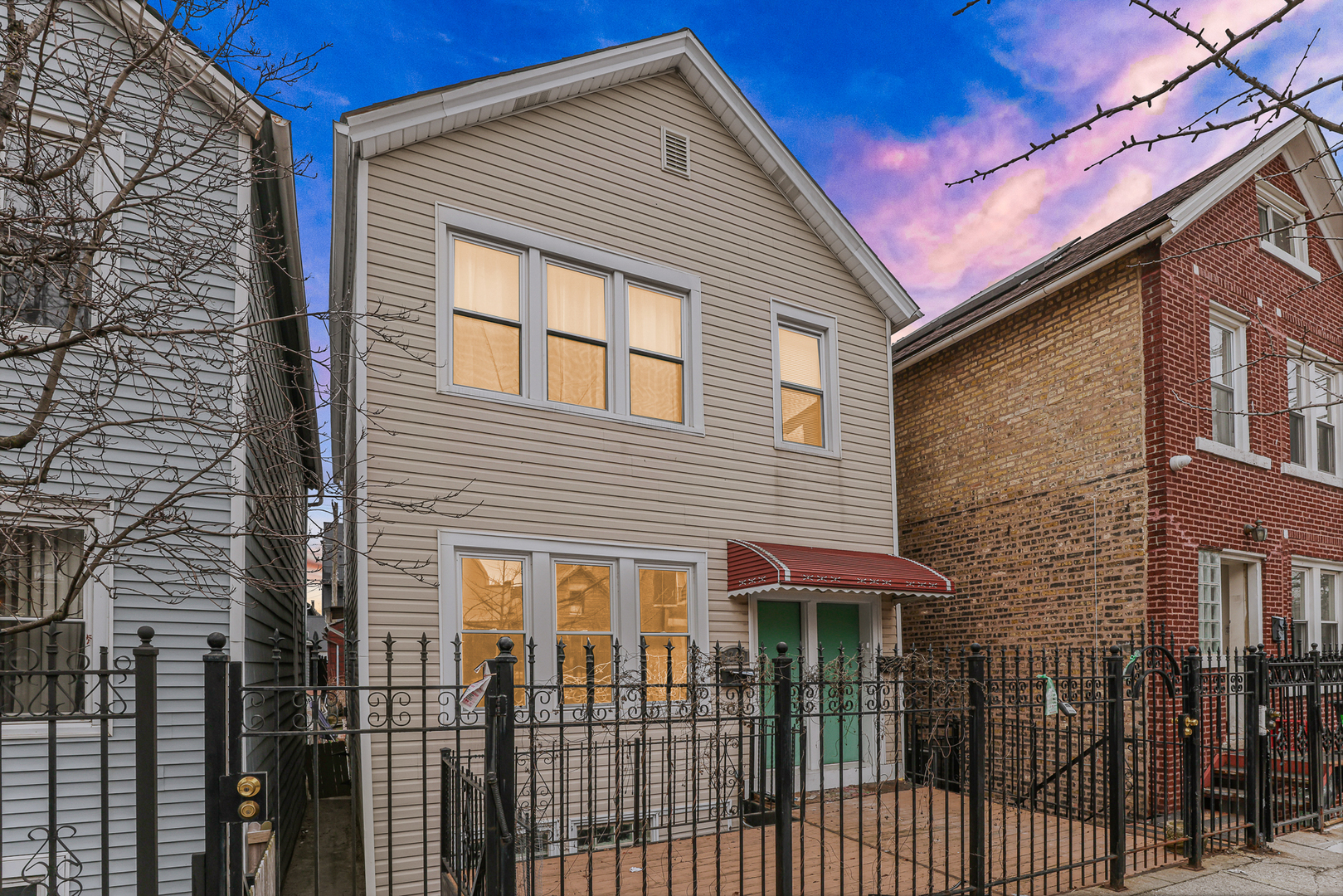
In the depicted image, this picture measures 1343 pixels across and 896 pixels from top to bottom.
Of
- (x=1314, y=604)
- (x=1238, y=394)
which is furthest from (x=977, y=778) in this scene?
(x=1314, y=604)

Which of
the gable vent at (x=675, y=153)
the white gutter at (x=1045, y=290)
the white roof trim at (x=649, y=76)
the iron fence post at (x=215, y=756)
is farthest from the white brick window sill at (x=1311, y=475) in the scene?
the iron fence post at (x=215, y=756)

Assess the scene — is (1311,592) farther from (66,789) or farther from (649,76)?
(66,789)

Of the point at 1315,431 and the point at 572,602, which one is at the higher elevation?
the point at 1315,431

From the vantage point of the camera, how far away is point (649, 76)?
10938mm

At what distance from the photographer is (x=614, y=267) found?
33.4 feet

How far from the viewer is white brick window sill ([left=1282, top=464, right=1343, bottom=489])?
12516 mm

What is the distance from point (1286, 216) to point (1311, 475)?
13.5 feet

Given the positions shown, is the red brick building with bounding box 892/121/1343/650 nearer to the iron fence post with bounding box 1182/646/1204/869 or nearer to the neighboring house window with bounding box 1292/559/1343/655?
the neighboring house window with bounding box 1292/559/1343/655

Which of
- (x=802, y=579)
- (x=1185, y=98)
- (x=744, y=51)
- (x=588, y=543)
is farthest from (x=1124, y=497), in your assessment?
(x=744, y=51)

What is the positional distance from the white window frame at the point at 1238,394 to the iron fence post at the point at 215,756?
11755 millimetres

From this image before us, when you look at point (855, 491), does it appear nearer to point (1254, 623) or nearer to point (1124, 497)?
point (1124, 497)

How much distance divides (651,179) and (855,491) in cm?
491

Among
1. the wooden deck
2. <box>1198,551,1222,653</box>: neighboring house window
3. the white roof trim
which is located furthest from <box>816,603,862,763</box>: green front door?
the white roof trim

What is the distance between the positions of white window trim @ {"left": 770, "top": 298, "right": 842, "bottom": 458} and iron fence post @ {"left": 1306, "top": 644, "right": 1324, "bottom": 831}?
5.68 m
